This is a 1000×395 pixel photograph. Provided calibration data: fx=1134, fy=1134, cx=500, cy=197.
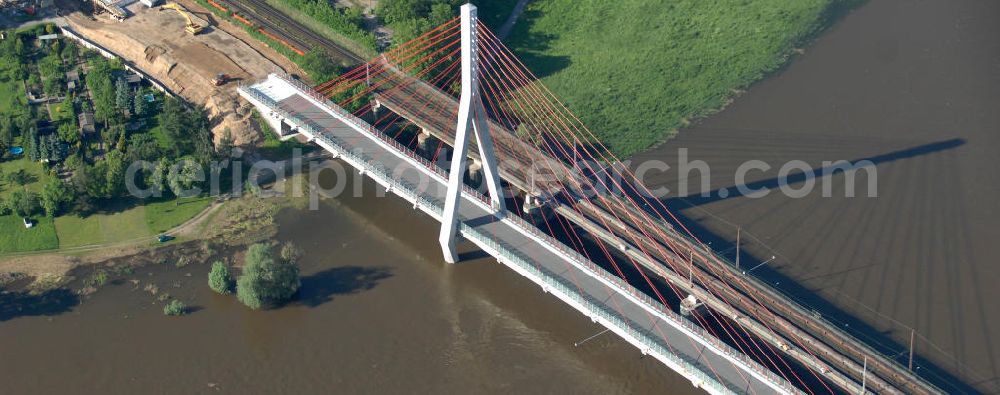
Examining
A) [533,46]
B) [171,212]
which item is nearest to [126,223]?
[171,212]

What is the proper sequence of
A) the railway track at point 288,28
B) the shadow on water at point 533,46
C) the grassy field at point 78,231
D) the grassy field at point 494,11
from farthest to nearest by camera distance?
the grassy field at point 494,11, the shadow on water at point 533,46, the railway track at point 288,28, the grassy field at point 78,231

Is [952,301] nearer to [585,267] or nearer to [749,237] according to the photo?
[749,237]

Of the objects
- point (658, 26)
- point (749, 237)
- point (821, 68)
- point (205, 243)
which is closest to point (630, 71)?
point (658, 26)

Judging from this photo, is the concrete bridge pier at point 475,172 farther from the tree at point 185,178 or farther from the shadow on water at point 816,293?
the tree at point 185,178

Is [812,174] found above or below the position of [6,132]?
above

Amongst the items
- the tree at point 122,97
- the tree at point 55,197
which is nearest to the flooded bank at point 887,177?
the tree at point 122,97

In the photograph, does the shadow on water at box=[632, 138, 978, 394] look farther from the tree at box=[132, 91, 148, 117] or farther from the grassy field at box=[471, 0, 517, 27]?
the tree at box=[132, 91, 148, 117]

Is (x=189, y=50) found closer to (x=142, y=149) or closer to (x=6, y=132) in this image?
(x=142, y=149)
